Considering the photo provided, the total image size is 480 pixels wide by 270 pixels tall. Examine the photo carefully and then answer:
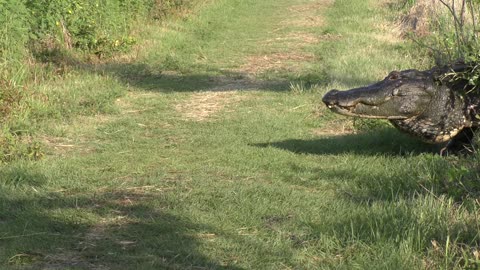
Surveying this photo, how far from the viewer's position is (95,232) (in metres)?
4.59

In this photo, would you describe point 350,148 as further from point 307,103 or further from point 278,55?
point 278,55

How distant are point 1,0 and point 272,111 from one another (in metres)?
3.71

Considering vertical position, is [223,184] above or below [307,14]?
above

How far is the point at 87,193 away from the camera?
5.40 metres

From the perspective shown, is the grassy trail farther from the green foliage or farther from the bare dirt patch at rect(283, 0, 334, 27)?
the bare dirt patch at rect(283, 0, 334, 27)

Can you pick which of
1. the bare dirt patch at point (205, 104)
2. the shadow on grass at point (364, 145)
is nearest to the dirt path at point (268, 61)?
the bare dirt patch at point (205, 104)

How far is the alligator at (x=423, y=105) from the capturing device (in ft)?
20.2

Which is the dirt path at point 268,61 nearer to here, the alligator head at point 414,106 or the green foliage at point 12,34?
the green foliage at point 12,34

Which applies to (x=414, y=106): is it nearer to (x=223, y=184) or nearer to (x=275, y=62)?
(x=223, y=184)

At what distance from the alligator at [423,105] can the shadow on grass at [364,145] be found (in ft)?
0.87

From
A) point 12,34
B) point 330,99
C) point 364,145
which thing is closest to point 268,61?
point 12,34

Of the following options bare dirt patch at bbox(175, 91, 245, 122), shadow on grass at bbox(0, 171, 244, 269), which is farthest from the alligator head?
bare dirt patch at bbox(175, 91, 245, 122)

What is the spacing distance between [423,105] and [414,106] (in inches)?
3.5

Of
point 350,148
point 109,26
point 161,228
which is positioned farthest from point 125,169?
point 109,26
